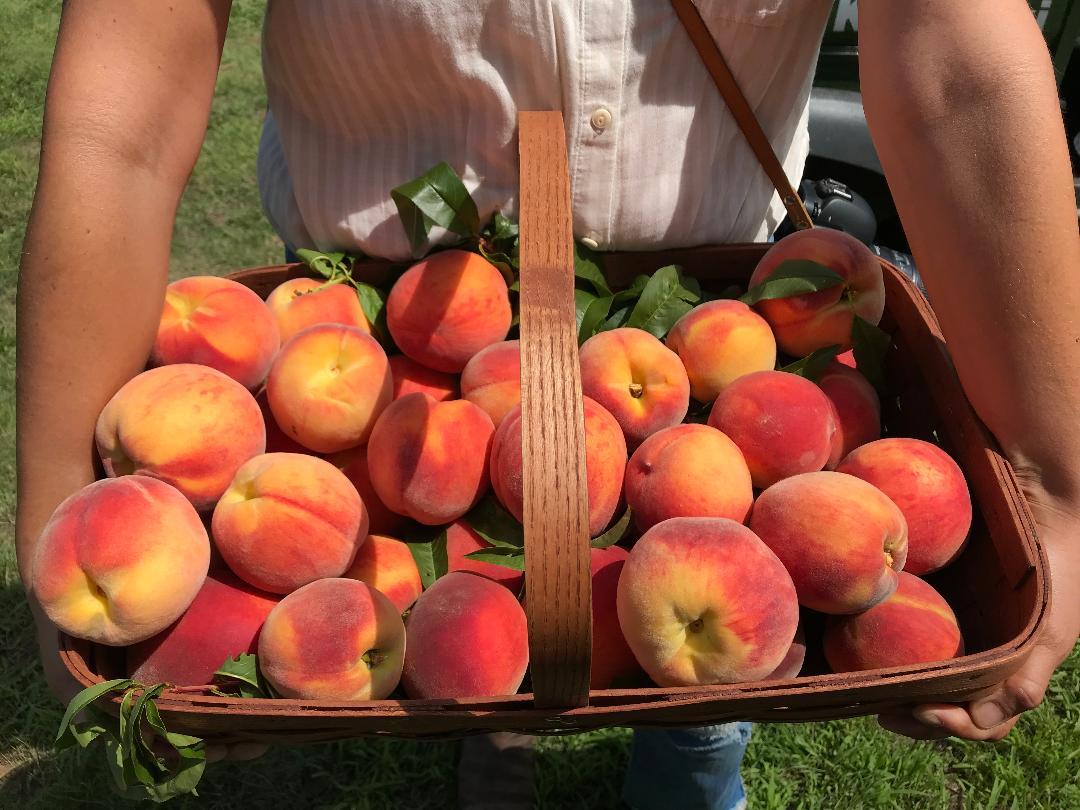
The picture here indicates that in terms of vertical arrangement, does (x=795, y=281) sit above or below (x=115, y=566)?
above

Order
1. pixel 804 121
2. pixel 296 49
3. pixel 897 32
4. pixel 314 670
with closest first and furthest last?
pixel 314 670, pixel 897 32, pixel 296 49, pixel 804 121

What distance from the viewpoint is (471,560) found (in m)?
0.86

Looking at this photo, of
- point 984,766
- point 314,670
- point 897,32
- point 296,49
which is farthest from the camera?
point 984,766

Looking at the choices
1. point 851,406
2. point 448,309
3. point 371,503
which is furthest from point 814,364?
point 371,503

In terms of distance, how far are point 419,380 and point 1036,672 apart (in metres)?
0.71

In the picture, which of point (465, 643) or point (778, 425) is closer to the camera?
point (465, 643)

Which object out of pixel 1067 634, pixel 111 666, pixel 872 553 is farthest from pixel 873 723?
pixel 111 666

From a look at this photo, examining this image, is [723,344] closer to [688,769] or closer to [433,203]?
→ [433,203]

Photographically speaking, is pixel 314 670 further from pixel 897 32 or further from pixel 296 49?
pixel 897 32

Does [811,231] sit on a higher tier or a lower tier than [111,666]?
higher

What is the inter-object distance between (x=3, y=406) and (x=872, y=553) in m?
2.22

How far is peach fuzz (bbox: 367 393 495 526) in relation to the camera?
854 millimetres

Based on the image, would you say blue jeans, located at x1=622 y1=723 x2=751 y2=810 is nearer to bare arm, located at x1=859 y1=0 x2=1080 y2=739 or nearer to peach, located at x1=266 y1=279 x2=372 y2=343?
bare arm, located at x1=859 y1=0 x2=1080 y2=739

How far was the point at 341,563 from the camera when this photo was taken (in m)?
0.83
